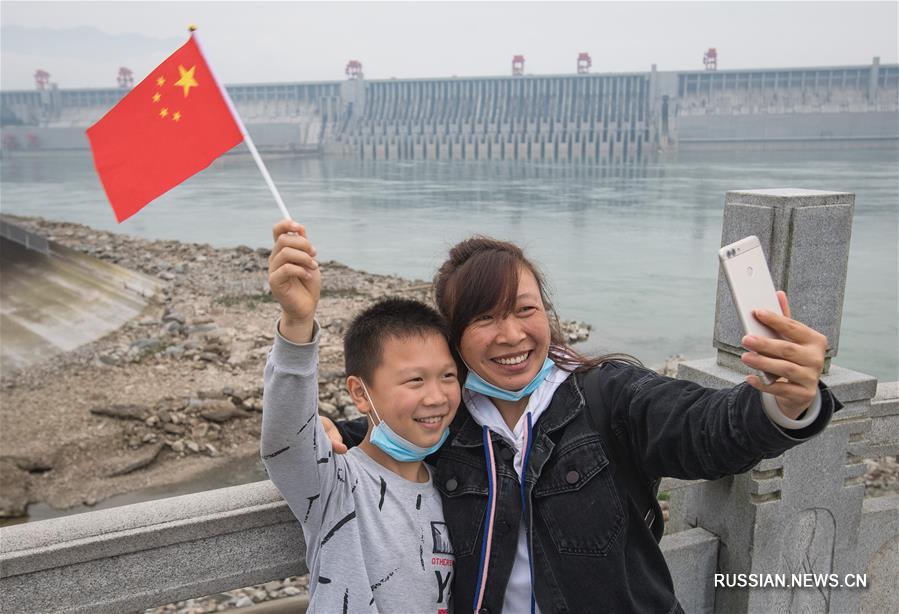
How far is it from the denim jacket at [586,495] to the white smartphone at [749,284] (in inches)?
8.4

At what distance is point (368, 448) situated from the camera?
1500 millimetres

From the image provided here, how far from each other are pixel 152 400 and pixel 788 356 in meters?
5.86

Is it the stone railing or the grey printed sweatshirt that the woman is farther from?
the stone railing

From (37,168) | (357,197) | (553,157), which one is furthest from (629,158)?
(37,168)

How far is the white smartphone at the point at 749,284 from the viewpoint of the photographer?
3.68 ft

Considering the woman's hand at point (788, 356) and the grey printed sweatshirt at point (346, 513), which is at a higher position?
the woman's hand at point (788, 356)

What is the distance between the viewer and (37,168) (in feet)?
150

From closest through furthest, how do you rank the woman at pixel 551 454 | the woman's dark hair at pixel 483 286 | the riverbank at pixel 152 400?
the woman at pixel 551 454, the woman's dark hair at pixel 483 286, the riverbank at pixel 152 400

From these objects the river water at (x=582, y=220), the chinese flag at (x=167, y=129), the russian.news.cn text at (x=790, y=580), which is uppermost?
the chinese flag at (x=167, y=129)

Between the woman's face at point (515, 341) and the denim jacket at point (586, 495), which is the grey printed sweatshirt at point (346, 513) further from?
the woman's face at point (515, 341)

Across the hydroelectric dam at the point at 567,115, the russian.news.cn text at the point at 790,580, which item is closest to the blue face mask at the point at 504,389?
the russian.news.cn text at the point at 790,580

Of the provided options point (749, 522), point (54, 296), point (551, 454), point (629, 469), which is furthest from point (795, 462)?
point (54, 296)

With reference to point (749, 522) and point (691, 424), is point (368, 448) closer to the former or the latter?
point (691, 424)

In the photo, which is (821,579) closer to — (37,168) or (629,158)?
(629,158)
